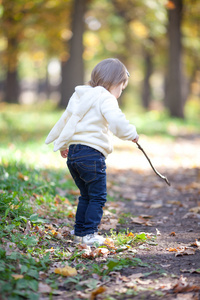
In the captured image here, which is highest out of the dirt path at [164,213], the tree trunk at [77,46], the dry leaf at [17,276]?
the tree trunk at [77,46]

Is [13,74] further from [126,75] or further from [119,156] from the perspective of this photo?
[126,75]

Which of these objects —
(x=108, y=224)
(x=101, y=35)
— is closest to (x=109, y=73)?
(x=108, y=224)

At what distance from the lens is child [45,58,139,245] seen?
130 inches

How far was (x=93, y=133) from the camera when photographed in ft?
10.9

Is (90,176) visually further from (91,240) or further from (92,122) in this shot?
(91,240)

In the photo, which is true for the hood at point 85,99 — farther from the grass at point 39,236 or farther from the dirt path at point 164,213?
the dirt path at point 164,213

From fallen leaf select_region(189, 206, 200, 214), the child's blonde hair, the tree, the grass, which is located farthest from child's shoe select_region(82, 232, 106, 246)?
the tree

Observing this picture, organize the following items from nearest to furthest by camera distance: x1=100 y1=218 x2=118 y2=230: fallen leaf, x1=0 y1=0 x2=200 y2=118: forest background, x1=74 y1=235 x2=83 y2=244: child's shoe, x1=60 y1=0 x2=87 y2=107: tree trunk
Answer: x1=74 y1=235 x2=83 y2=244: child's shoe < x1=100 y1=218 x2=118 y2=230: fallen leaf < x1=0 y1=0 x2=200 y2=118: forest background < x1=60 y1=0 x2=87 y2=107: tree trunk

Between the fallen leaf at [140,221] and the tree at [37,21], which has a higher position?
the tree at [37,21]

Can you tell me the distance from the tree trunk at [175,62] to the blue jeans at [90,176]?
14.3 metres

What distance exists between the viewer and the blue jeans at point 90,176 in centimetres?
334

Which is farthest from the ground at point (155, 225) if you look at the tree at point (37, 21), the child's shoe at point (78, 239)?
the tree at point (37, 21)

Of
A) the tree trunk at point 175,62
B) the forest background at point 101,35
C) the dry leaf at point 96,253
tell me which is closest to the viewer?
the dry leaf at point 96,253

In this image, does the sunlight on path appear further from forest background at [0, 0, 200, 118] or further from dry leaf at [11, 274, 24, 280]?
dry leaf at [11, 274, 24, 280]
